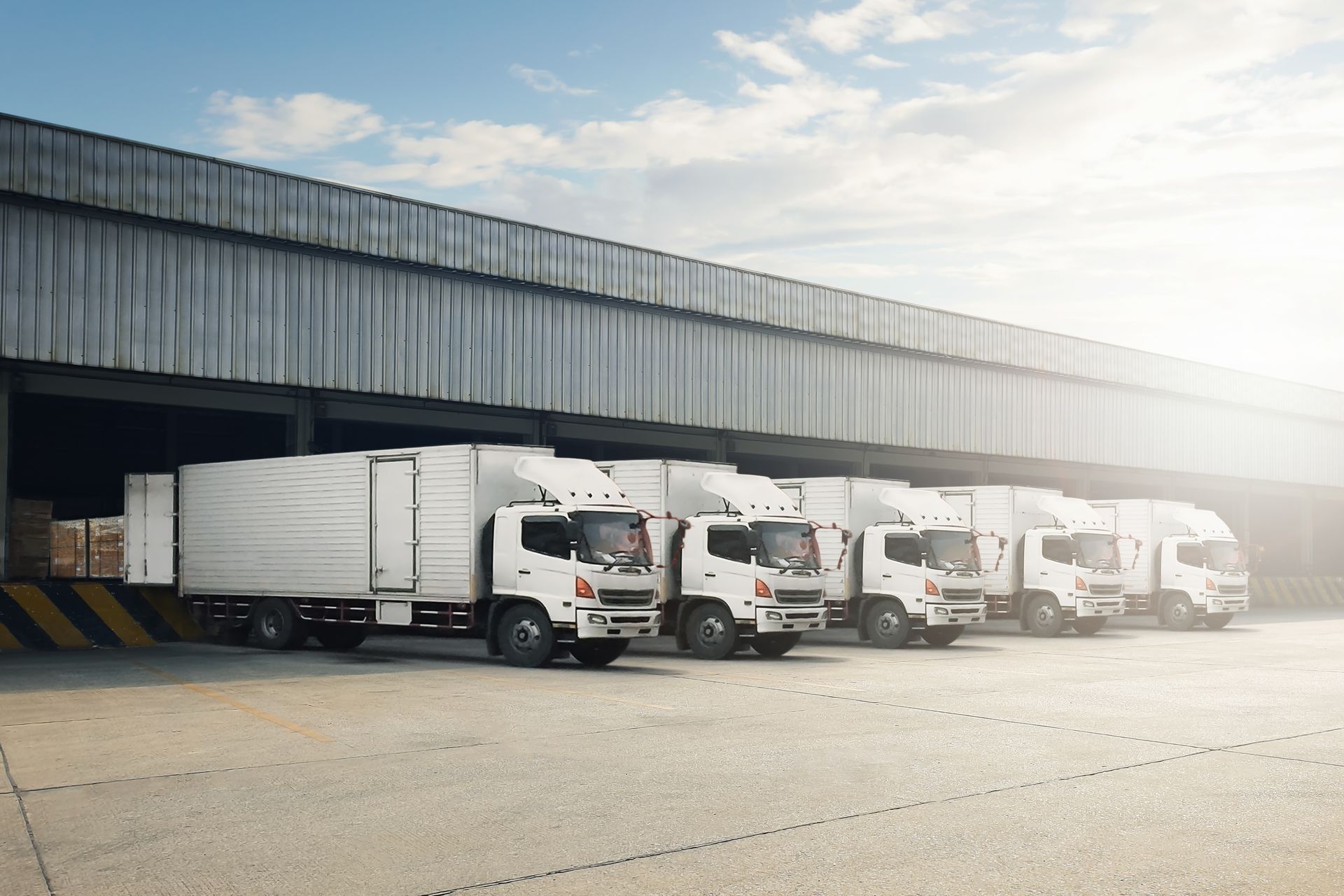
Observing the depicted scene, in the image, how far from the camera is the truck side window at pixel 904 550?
2291 cm

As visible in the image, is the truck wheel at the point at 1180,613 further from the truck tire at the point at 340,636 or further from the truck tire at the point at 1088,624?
the truck tire at the point at 340,636

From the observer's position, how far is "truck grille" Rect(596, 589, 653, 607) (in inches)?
683

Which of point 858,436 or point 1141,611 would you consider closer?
point 1141,611

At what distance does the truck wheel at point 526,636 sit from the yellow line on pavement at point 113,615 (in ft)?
25.4

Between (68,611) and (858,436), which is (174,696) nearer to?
(68,611)

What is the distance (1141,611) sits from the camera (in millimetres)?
30297

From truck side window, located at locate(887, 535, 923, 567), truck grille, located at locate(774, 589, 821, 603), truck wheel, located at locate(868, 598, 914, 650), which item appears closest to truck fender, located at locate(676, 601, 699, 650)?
truck grille, located at locate(774, 589, 821, 603)

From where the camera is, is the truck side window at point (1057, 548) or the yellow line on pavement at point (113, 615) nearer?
the yellow line on pavement at point (113, 615)

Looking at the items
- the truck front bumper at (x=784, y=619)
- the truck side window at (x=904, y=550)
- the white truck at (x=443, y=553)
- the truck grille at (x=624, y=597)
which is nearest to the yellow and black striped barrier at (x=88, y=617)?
the white truck at (x=443, y=553)

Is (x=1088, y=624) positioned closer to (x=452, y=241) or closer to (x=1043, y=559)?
(x=1043, y=559)

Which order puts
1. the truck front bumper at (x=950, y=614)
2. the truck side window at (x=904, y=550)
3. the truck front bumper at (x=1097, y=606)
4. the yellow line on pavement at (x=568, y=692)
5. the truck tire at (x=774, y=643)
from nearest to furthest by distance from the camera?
the yellow line on pavement at (x=568, y=692)
the truck tire at (x=774, y=643)
the truck front bumper at (x=950, y=614)
the truck side window at (x=904, y=550)
the truck front bumper at (x=1097, y=606)

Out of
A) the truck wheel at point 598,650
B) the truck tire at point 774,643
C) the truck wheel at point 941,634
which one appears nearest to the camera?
the truck wheel at point 598,650

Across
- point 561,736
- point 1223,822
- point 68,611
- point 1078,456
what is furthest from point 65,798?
point 1078,456

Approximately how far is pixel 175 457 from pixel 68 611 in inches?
495
